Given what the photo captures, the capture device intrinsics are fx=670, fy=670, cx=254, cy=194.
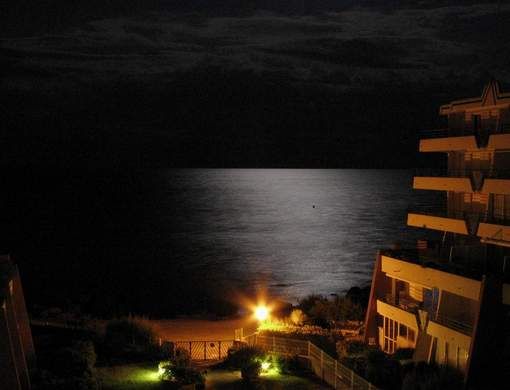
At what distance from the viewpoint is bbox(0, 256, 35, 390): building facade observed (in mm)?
17766

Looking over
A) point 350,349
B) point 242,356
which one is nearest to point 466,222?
point 350,349

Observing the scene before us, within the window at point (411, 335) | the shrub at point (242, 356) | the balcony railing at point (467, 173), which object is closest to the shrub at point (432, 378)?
the window at point (411, 335)

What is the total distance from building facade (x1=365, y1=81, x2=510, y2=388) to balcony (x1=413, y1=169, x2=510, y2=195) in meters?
0.04

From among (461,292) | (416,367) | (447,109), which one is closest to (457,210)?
(447,109)

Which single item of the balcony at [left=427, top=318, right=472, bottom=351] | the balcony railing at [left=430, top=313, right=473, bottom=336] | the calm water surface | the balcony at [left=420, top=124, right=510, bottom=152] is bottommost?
the calm water surface

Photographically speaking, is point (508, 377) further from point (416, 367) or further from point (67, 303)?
point (67, 303)

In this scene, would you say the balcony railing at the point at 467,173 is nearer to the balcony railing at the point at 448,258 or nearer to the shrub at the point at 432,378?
the balcony railing at the point at 448,258

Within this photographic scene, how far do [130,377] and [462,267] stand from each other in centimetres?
1269

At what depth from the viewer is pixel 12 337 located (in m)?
19.6

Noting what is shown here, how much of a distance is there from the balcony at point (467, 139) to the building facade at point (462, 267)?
1.6 inches

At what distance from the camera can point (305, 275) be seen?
8081cm

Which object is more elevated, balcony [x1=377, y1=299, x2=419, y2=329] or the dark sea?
balcony [x1=377, y1=299, x2=419, y2=329]

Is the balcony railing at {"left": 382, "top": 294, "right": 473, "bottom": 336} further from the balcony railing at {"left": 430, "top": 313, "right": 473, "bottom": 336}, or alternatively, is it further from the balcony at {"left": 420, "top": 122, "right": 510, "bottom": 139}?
the balcony at {"left": 420, "top": 122, "right": 510, "bottom": 139}

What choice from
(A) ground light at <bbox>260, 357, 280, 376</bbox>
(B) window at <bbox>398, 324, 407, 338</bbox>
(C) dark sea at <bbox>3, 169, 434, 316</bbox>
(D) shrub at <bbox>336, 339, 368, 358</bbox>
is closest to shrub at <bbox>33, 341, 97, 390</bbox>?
(A) ground light at <bbox>260, 357, 280, 376</bbox>
